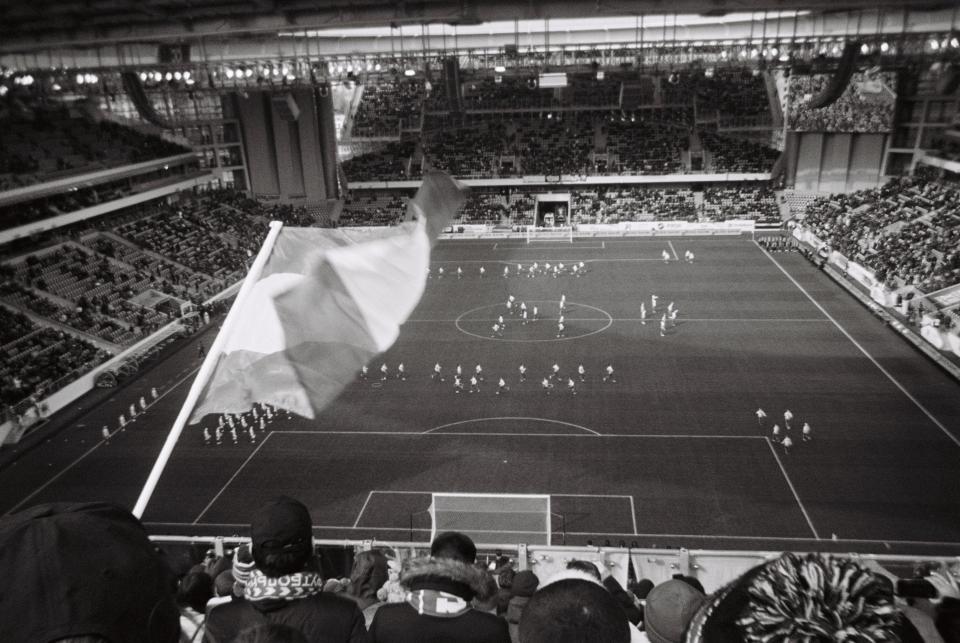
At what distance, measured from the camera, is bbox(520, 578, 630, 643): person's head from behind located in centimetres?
247

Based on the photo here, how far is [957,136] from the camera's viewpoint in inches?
1886

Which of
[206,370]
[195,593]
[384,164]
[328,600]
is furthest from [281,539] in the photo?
[384,164]

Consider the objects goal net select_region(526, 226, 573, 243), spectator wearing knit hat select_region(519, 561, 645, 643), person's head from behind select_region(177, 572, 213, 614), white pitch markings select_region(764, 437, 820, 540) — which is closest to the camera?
spectator wearing knit hat select_region(519, 561, 645, 643)

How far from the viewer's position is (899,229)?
4388 cm

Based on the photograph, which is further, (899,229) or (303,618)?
(899,229)

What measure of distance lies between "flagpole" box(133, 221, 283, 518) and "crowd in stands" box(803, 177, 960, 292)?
110 feet

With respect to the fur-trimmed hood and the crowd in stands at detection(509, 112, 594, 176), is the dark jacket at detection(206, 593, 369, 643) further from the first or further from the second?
the crowd in stands at detection(509, 112, 594, 176)

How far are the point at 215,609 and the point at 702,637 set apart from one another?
2.09 metres

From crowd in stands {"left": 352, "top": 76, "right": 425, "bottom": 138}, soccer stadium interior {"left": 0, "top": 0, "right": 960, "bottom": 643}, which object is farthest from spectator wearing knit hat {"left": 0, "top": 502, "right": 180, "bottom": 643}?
crowd in stands {"left": 352, "top": 76, "right": 425, "bottom": 138}

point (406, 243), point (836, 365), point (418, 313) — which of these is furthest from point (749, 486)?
point (418, 313)

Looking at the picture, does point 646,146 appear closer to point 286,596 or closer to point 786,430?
point 786,430

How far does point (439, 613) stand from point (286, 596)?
2.20 feet

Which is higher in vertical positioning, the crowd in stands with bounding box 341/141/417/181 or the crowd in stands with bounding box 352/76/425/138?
the crowd in stands with bounding box 352/76/425/138

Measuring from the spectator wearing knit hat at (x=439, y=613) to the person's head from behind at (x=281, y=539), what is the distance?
46 cm
